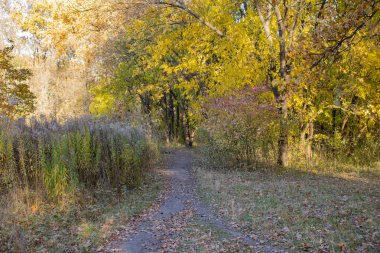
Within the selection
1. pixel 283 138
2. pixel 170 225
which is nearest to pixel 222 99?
pixel 283 138

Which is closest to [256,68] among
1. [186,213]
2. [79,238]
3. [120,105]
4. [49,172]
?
[186,213]

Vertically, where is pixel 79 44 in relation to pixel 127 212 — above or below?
above

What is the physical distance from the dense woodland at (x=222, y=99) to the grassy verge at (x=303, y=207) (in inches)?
94.0

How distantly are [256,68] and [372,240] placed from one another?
410 inches

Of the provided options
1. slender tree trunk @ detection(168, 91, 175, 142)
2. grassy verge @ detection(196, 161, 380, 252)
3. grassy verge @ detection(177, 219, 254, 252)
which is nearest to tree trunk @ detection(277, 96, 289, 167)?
grassy verge @ detection(196, 161, 380, 252)

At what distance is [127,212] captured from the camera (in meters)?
9.51

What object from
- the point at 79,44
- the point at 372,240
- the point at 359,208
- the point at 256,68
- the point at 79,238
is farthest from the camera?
the point at 79,44

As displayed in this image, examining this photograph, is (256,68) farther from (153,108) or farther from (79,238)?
(153,108)

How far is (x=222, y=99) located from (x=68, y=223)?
978cm

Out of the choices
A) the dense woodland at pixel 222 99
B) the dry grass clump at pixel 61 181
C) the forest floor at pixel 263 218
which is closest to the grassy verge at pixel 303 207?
the forest floor at pixel 263 218

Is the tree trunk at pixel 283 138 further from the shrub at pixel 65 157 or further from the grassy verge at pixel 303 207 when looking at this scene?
the shrub at pixel 65 157

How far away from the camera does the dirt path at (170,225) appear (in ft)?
23.9

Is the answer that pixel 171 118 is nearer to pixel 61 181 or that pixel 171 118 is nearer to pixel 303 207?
pixel 61 181

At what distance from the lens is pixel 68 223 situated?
823cm
